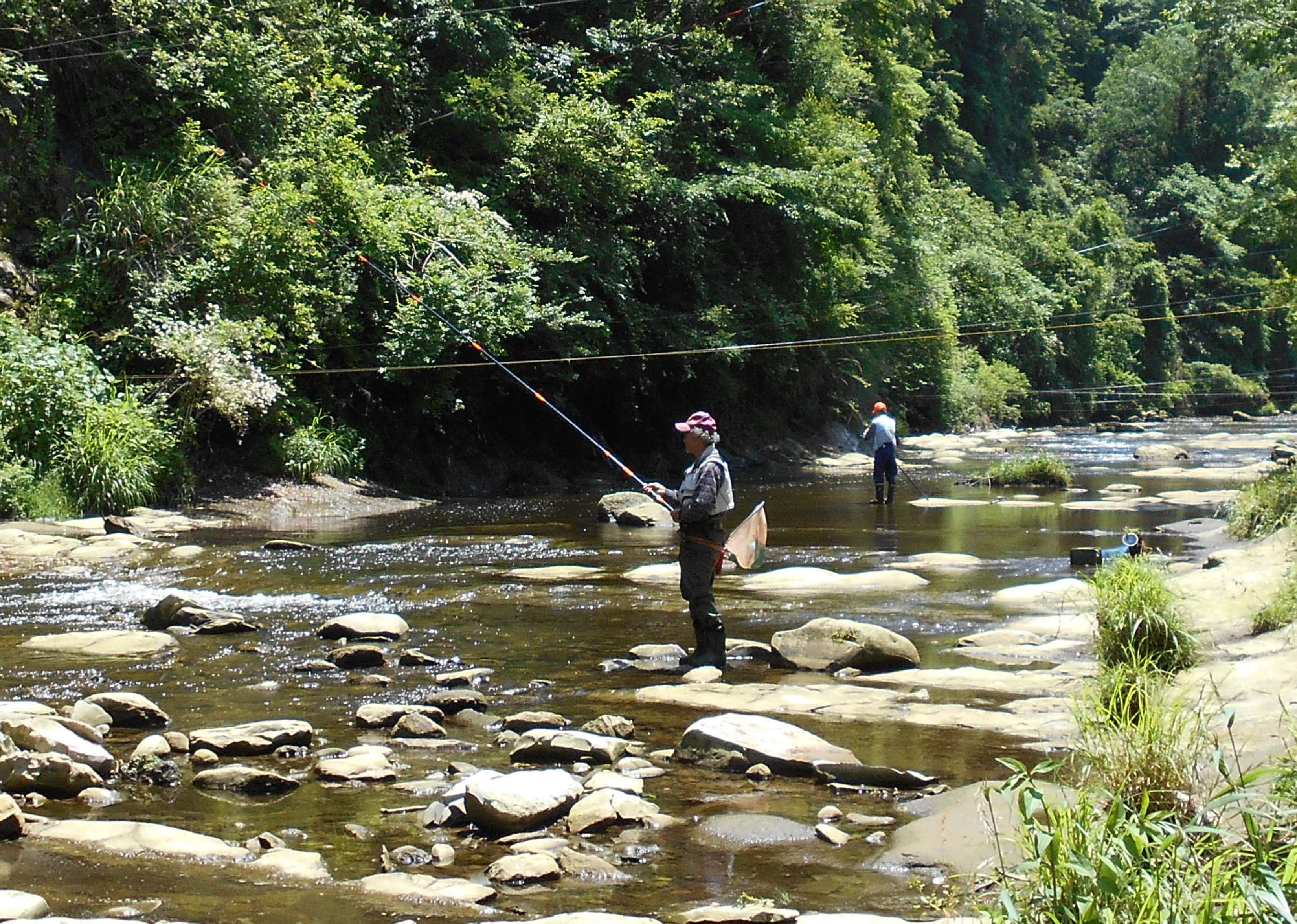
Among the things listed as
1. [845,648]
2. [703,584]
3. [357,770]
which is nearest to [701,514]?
[703,584]

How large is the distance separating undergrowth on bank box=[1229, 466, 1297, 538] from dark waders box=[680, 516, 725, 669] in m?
5.36

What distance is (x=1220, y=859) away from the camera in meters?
3.03

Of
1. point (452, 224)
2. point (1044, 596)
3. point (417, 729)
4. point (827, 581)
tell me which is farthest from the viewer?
point (452, 224)

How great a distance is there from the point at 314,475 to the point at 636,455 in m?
7.18

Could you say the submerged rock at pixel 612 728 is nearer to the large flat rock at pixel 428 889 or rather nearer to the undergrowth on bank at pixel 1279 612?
the large flat rock at pixel 428 889

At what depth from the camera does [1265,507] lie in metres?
12.2

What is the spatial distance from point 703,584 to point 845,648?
3.08ft

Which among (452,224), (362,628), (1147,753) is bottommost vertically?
(362,628)

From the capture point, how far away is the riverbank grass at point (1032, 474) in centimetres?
2102

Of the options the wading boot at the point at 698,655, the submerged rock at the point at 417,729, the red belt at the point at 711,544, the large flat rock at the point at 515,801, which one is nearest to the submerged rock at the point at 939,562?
the red belt at the point at 711,544

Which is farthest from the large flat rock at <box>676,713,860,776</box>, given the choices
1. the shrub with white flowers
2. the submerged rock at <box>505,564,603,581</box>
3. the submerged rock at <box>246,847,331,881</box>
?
the shrub with white flowers

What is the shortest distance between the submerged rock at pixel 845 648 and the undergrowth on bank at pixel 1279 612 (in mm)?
1925

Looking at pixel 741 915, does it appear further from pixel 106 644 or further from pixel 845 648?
pixel 106 644

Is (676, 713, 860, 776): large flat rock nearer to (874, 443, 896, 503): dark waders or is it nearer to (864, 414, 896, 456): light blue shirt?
(874, 443, 896, 503): dark waders
